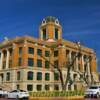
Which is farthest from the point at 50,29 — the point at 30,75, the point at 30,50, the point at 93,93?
the point at 93,93

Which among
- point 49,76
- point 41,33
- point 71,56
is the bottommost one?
point 49,76

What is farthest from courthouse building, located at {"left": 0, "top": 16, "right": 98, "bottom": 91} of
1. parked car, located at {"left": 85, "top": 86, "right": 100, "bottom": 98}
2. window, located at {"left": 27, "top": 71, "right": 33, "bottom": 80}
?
parked car, located at {"left": 85, "top": 86, "right": 100, "bottom": 98}

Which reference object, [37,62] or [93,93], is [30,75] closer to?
[37,62]

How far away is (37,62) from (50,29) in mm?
16618

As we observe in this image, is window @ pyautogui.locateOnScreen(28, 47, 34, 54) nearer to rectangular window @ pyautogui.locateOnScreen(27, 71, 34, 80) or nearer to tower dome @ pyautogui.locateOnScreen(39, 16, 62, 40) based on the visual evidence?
rectangular window @ pyautogui.locateOnScreen(27, 71, 34, 80)

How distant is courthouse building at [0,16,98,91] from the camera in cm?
6153

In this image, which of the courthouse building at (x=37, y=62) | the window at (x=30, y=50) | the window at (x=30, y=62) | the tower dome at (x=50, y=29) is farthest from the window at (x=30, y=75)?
the tower dome at (x=50, y=29)

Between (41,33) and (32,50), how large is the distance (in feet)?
55.2

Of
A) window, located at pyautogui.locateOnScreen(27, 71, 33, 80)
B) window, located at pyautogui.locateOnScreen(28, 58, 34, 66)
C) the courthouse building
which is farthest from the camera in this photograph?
window, located at pyautogui.locateOnScreen(28, 58, 34, 66)

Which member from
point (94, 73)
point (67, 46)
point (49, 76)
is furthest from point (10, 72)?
point (94, 73)

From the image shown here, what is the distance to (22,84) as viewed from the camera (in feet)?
194

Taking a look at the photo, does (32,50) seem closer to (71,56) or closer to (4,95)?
(71,56)

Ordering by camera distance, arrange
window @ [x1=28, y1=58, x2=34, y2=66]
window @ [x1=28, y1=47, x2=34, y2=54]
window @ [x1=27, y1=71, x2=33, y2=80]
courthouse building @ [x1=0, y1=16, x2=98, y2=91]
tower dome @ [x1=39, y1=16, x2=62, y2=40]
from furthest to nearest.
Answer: tower dome @ [x1=39, y1=16, x2=62, y2=40]
window @ [x1=28, y1=47, x2=34, y2=54]
window @ [x1=28, y1=58, x2=34, y2=66]
courthouse building @ [x1=0, y1=16, x2=98, y2=91]
window @ [x1=27, y1=71, x2=33, y2=80]

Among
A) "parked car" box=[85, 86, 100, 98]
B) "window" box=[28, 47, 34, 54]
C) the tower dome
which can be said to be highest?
the tower dome
